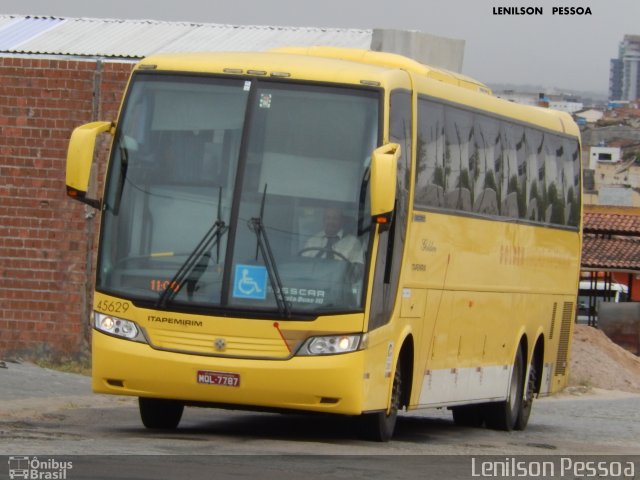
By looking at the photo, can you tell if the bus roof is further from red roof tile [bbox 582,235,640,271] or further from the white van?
the white van

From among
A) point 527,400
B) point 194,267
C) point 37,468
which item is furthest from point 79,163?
point 527,400

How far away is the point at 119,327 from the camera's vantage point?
512 inches

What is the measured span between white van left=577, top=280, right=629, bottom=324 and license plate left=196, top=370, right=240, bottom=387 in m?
51.0

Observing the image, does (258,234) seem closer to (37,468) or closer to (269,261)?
(269,261)

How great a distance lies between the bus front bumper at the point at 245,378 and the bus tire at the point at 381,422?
107 cm

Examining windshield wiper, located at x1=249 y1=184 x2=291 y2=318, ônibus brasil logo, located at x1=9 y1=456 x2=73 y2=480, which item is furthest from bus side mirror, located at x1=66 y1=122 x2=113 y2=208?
ônibus brasil logo, located at x1=9 y1=456 x2=73 y2=480

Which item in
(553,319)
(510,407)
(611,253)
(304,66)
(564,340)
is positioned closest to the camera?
(304,66)

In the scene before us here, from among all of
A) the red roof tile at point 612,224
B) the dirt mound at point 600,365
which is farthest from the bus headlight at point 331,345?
the red roof tile at point 612,224

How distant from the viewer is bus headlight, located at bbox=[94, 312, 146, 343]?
12.9 metres

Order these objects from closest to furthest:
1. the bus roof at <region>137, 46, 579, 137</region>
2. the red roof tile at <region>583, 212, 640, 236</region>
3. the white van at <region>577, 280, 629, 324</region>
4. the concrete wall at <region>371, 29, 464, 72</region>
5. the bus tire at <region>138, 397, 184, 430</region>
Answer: the bus roof at <region>137, 46, 579, 137</region> < the bus tire at <region>138, 397, 184, 430</region> < the concrete wall at <region>371, 29, 464, 72</region> < the red roof tile at <region>583, 212, 640, 236</region> < the white van at <region>577, 280, 629, 324</region>

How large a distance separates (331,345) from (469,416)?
725 centimetres

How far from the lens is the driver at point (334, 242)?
12844mm

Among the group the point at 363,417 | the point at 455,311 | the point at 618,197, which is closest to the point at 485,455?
the point at 363,417

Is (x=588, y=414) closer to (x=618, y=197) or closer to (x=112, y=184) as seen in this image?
(x=112, y=184)
